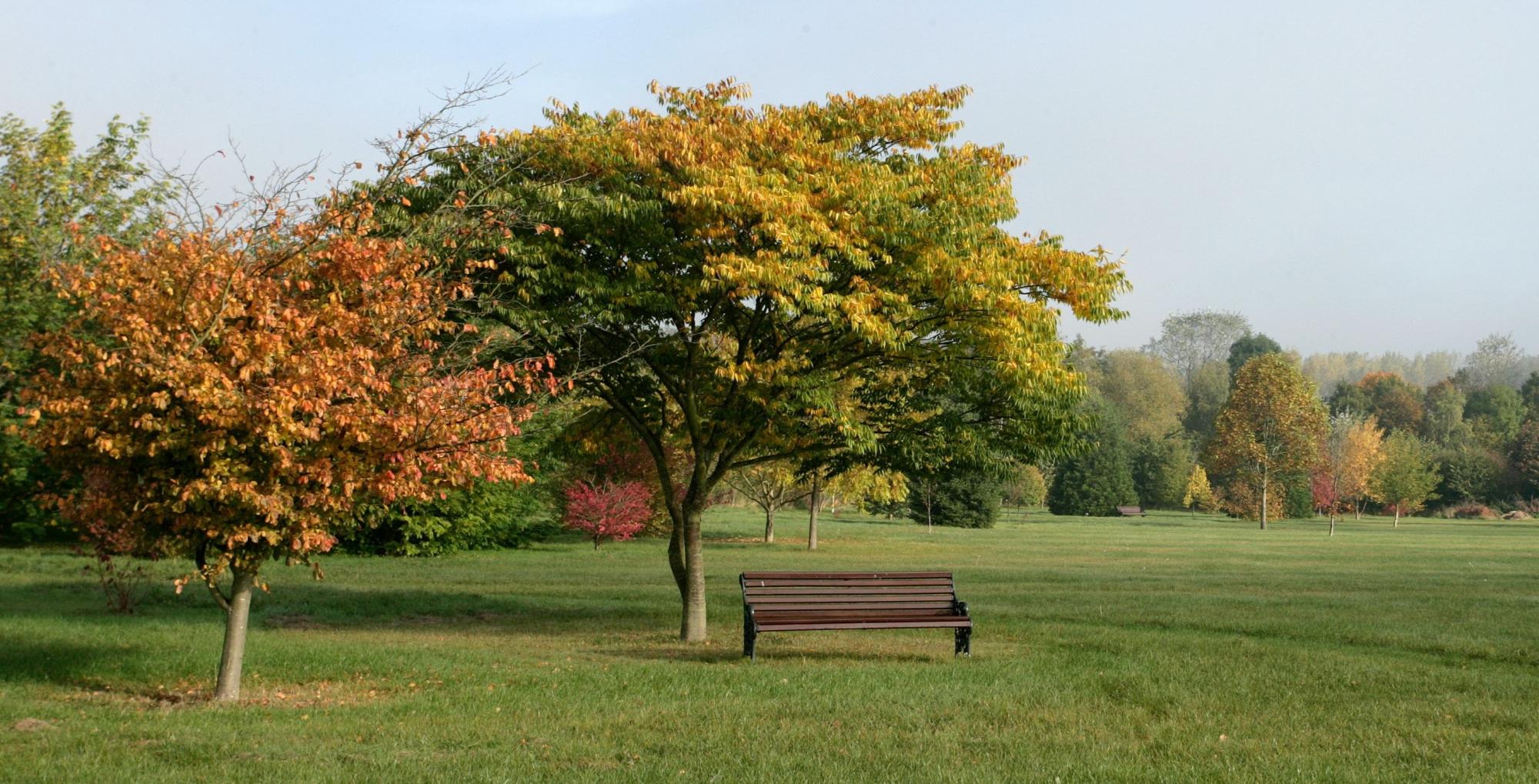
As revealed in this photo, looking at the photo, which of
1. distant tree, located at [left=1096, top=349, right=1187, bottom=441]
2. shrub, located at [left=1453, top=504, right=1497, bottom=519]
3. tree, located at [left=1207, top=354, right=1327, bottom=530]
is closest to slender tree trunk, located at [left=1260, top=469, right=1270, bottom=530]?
tree, located at [left=1207, top=354, right=1327, bottom=530]

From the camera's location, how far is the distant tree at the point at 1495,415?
308 ft

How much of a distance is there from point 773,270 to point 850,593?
3.90 m

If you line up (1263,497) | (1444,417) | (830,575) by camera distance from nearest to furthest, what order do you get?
(830,575), (1263,497), (1444,417)

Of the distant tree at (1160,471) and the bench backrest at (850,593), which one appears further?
the distant tree at (1160,471)

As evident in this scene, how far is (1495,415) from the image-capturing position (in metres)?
101

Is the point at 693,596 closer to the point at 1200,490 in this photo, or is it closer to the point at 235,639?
the point at 235,639

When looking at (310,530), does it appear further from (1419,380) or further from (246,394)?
(1419,380)

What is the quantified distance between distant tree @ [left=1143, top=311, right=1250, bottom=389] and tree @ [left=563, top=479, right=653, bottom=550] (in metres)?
109

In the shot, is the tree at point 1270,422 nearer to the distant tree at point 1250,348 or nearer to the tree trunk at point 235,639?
the distant tree at point 1250,348

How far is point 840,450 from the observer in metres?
15.6

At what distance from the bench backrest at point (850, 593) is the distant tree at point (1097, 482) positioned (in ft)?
218

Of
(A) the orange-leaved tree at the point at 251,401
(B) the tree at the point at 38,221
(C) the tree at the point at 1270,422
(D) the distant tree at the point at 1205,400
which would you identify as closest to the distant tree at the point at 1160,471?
(C) the tree at the point at 1270,422

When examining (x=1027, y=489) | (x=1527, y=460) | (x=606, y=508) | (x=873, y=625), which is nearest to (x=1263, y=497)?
(x=1027, y=489)

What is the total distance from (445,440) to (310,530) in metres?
1.31
